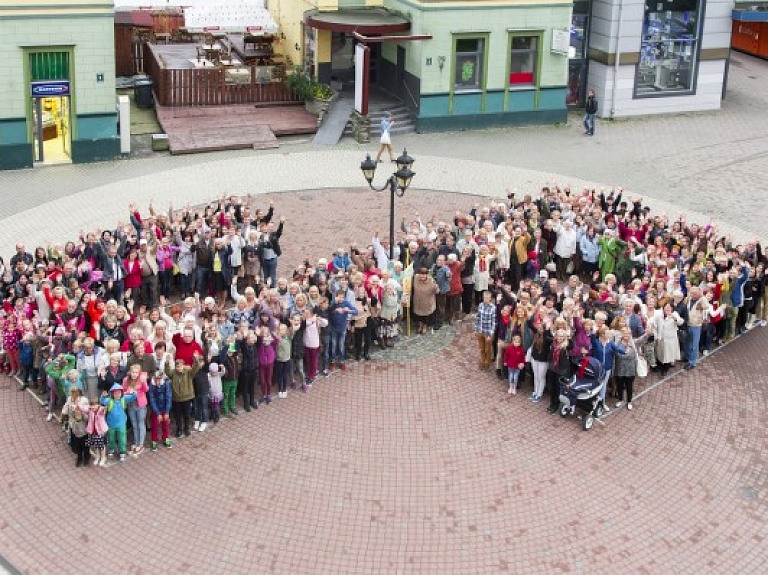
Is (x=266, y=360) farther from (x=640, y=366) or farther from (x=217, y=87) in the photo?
(x=217, y=87)

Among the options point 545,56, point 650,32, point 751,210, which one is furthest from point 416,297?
point 650,32

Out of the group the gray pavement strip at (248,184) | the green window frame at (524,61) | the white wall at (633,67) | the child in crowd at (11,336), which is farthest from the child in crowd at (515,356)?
the white wall at (633,67)

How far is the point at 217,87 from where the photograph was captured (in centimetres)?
3456

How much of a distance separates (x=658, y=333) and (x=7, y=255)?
1427 cm

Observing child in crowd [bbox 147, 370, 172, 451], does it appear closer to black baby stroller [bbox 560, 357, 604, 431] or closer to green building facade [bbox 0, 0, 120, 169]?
black baby stroller [bbox 560, 357, 604, 431]

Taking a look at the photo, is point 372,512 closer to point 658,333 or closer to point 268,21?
point 658,333

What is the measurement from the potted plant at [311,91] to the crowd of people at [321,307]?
1229cm

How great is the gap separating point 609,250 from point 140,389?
35.1ft

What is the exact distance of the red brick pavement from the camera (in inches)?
539

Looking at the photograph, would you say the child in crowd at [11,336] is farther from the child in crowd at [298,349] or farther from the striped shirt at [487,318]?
the striped shirt at [487,318]

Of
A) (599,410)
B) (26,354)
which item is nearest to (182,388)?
(26,354)

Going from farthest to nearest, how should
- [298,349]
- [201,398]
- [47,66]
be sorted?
[47,66]
[298,349]
[201,398]

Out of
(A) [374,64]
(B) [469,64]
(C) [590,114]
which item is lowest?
(C) [590,114]

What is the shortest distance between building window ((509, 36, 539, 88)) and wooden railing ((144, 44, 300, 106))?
7.36 m
